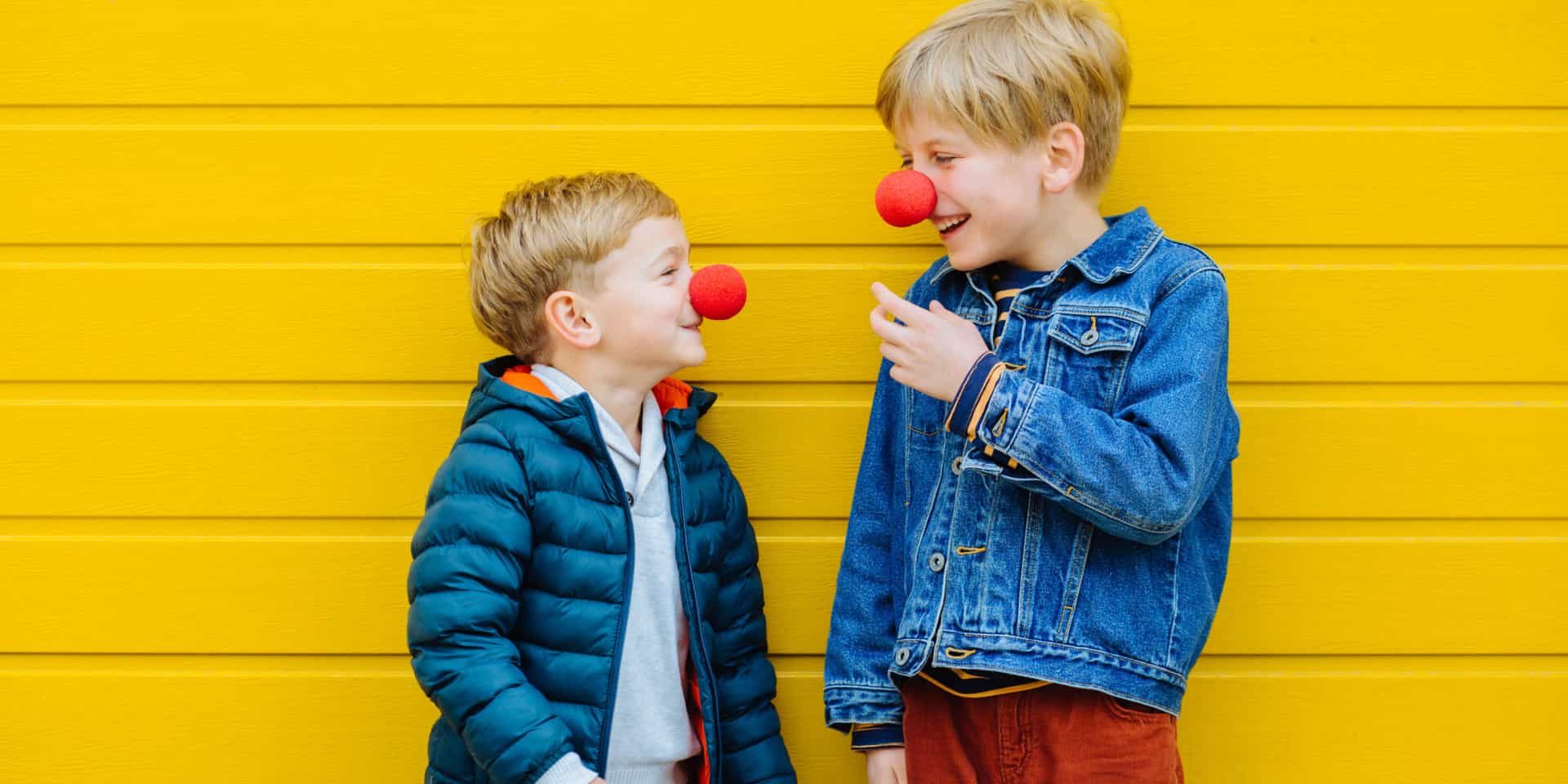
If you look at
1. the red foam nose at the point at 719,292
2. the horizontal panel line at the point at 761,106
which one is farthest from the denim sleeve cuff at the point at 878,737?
the horizontal panel line at the point at 761,106

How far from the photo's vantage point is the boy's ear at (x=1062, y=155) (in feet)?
5.58

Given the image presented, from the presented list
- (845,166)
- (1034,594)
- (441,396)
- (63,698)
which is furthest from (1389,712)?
(63,698)

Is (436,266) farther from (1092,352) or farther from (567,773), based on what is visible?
(1092,352)

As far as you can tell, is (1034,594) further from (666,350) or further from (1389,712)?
(1389,712)

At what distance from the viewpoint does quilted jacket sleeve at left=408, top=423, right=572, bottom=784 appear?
1.58 m

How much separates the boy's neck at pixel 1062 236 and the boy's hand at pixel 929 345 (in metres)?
0.15

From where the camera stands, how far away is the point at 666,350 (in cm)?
179

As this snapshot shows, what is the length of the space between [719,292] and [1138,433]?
60cm

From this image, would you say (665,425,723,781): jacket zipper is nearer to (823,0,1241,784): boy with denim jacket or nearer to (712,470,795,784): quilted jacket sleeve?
(712,470,795,784): quilted jacket sleeve

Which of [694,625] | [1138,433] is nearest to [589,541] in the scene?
[694,625]

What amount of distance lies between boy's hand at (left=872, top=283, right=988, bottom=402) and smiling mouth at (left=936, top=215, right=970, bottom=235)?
0.12 meters

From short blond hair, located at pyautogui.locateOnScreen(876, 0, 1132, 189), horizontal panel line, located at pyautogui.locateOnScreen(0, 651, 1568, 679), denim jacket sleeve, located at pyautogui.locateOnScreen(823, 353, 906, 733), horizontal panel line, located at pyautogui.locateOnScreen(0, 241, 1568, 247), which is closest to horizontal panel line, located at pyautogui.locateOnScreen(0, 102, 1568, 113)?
horizontal panel line, located at pyautogui.locateOnScreen(0, 241, 1568, 247)

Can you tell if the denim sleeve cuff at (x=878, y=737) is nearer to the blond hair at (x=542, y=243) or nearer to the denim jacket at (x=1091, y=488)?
the denim jacket at (x=1091, y=488)

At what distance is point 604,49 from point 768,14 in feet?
0.89
